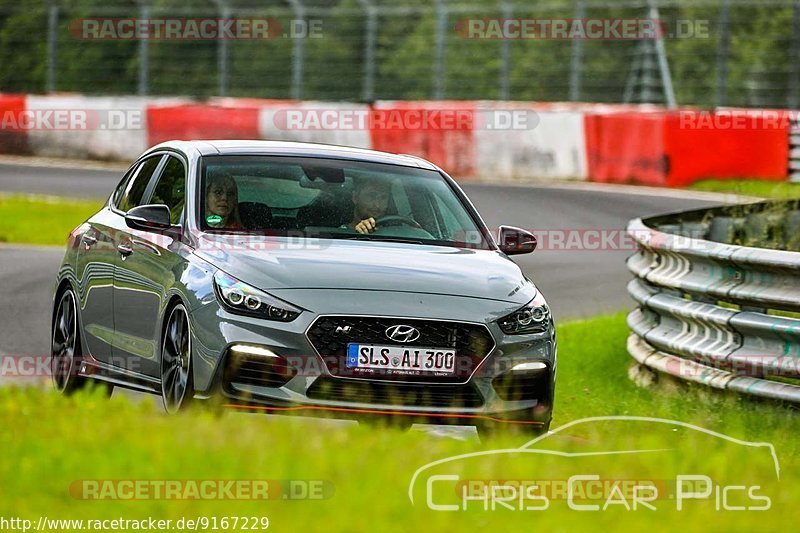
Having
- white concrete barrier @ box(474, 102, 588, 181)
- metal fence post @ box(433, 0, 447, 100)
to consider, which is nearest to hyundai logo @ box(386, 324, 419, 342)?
white concrete barrier @ box(474, 102, 588, 181)

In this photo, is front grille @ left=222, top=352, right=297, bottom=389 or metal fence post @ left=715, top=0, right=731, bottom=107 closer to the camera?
front grille @ left=222, top=352, right=297, bottom=389

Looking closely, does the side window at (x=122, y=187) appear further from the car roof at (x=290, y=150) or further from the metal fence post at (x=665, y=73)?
the metal fence post at (x=665, y=73)

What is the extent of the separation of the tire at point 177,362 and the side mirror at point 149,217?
0.59m

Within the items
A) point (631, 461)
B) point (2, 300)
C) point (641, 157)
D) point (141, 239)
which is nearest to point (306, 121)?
point (641, 157)

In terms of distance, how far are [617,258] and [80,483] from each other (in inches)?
531

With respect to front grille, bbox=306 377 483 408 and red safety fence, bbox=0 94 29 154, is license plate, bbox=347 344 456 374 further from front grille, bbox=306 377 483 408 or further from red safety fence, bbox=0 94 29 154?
red safety fence, bbox=0 94 29 154

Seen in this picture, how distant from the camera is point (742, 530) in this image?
5.28 m

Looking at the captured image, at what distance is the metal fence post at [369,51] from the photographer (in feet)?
101

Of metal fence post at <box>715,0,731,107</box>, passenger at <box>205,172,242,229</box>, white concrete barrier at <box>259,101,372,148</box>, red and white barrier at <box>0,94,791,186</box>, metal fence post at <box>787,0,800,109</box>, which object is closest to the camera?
passenger at <box>205,172,242,229</box>

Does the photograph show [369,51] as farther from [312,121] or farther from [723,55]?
[723,55]

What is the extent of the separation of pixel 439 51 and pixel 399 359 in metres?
22.8

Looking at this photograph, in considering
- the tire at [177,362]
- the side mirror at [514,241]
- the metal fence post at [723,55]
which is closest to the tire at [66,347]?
the tire at [177,362]

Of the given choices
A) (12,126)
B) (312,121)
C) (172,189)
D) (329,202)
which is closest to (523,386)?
(329,202)

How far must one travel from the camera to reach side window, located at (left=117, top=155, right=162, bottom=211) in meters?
10.1
